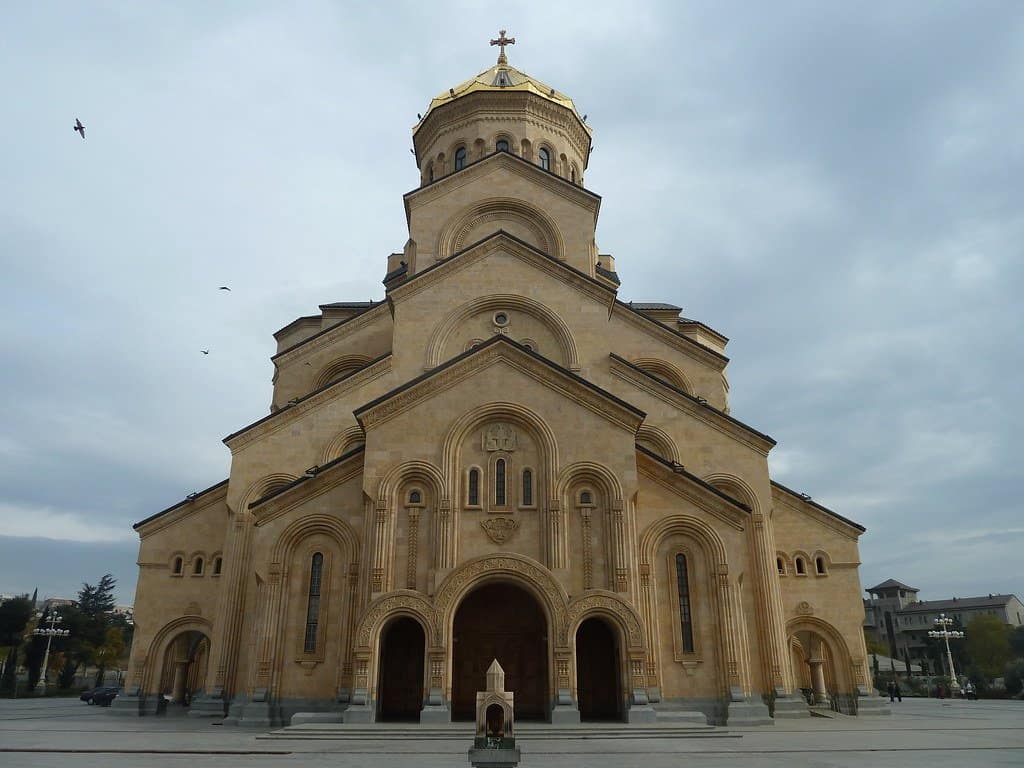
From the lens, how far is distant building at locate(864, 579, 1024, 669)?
7669 centimetres

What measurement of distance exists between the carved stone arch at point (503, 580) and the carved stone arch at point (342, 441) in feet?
22.3

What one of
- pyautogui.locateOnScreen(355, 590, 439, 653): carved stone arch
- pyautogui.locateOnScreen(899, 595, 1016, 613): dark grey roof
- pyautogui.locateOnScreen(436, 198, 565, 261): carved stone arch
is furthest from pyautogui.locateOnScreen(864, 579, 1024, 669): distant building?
pyautogui.locateOnScreen(355, 590, 439, 653): carved stone arch

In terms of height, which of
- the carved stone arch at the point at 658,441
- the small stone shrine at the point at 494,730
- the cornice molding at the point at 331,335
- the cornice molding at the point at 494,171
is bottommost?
the small stone shrine at the point at 494,730

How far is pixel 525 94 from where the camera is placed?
100ft

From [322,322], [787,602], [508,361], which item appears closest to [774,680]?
[787,602]

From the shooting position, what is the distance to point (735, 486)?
21.8m

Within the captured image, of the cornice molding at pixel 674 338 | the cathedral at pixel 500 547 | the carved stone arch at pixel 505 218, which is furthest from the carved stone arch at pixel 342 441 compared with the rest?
the cornice molding at pixel 674 338

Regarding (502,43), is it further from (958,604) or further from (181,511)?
(958,604)

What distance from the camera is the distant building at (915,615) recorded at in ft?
252

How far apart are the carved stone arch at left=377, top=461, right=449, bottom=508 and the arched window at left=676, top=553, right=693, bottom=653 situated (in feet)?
21.4

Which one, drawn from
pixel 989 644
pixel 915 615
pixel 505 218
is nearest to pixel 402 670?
pixel 505 218

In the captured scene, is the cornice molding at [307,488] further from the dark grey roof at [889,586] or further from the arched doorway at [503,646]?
the dark grey roof at [889,586]

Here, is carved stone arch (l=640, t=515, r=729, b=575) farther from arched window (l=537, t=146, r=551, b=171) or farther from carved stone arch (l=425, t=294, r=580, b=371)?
arched window (l=537, t=146, r=551, b=171)

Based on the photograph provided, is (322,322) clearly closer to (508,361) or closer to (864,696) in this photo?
(508,361)
